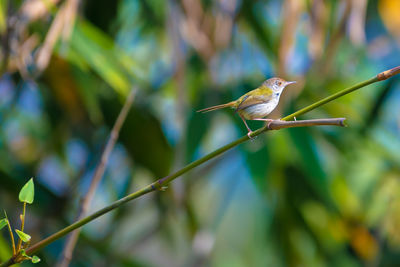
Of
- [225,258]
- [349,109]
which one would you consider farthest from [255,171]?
[225,258]

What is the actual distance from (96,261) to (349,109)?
1623mm

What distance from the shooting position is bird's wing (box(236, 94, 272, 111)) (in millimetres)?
821

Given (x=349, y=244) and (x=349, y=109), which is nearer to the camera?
(x=349, y=109)

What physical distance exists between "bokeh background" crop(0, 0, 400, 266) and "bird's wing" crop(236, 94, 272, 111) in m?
0.94

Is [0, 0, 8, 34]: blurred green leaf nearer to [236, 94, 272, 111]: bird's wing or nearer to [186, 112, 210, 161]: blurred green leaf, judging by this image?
[186, 112, 210, 161]: blurred green leaf

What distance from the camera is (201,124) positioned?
229 cm

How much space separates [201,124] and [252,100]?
146 cm

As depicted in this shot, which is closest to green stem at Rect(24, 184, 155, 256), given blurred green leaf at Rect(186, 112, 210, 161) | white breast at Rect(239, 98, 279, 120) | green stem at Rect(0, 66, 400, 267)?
green stem at Rect(0, 66, 400, 267)

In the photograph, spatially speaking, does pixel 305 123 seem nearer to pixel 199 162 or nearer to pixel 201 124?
pixel 199 162

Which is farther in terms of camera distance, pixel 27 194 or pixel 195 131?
pixel 195 131

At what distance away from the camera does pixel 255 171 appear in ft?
6.87

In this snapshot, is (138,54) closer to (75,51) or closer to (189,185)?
(189,185)

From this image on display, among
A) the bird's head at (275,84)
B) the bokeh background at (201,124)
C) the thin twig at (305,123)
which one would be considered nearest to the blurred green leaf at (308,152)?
the bokeh background at (201,124)

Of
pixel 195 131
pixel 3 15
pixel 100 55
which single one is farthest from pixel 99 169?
pixel 195 131
